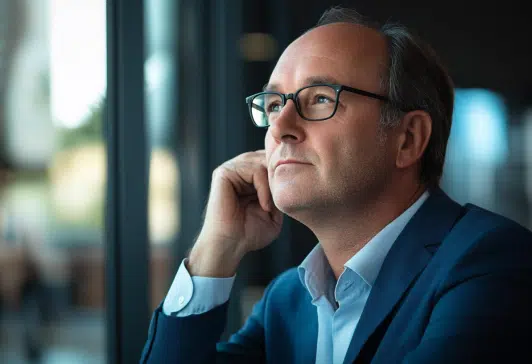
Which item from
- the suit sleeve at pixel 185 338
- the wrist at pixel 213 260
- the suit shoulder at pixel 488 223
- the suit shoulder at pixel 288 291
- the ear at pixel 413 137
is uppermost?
the ear at pixel 413 137

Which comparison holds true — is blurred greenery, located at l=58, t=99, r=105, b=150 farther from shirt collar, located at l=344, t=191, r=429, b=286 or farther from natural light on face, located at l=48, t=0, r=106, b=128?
shirt collar, located at l=344, t=191, r=429, b=286

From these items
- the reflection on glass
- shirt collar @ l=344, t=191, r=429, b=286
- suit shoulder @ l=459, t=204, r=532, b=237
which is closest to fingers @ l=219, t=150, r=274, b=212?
shirt collar @ l=344, t=191, r=429, b=286

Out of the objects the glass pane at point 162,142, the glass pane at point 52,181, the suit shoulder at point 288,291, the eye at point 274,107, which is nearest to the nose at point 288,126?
the eye at point 274,107

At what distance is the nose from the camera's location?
1599 mm

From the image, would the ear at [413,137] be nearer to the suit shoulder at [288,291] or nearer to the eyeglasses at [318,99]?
the eyeglasses at [318,99]

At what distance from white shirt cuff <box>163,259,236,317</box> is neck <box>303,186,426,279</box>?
0.30 m

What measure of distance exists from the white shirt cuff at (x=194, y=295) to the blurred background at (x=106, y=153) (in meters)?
0.37

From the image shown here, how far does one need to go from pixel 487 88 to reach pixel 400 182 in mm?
5091

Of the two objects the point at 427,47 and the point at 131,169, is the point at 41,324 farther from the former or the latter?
the point at 427,47

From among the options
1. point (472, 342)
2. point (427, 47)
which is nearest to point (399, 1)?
point (427, 47)

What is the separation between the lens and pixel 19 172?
5.23 ft

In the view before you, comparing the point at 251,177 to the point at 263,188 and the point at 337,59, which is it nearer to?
the point at 263,188

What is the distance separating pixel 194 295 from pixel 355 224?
0.47 meters

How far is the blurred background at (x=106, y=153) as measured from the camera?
162 centimetres
